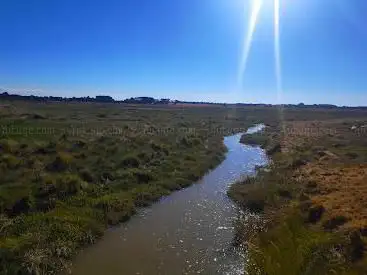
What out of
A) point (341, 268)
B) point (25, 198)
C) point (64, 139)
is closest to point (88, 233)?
point (25, 198)

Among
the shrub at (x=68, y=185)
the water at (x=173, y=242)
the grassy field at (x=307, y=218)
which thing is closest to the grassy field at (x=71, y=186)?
the shrub at (x=68, y=185)

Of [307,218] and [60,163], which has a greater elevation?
[60,163]

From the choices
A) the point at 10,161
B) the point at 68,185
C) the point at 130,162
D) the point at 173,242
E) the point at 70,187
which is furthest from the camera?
the point at 130,162

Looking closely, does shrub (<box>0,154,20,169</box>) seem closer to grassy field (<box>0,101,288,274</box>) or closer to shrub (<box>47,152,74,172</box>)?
grassy field (<box>0,101,288,274</box>)

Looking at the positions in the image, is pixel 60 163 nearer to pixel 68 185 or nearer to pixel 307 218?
pixel 68 185

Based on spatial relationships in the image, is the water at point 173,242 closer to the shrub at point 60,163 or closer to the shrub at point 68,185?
the shrub at point 68,185

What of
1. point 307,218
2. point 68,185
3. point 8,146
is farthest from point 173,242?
point 8,146
